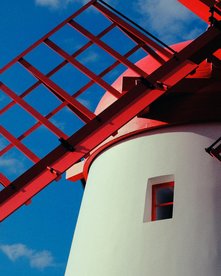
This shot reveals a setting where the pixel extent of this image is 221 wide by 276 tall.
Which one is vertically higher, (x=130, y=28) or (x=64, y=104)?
(x=130, y=28)

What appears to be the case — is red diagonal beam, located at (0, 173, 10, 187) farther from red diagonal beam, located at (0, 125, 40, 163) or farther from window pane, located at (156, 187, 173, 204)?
window pane, located at (156, 187, 173, 204)

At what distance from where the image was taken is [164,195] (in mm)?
7426

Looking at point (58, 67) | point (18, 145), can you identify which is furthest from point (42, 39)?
point (18, 145)

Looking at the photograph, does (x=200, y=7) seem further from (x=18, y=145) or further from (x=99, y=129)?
(x=18, y=145)

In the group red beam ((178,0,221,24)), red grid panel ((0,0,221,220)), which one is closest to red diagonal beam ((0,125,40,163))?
red grid panel ((0,0,221,220))

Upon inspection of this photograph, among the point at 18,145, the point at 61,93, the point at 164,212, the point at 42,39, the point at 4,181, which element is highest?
the point at 42,39

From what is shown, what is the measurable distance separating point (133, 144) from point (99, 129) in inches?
79.6

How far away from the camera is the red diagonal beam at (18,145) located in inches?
225

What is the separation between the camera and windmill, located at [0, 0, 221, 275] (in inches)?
226

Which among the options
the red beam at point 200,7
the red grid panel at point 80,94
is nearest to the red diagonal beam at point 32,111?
the red grid panel at point 80,94

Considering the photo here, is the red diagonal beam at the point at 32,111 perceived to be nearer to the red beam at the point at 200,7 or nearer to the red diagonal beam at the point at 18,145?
the red diagonal beam at the point at 18,145

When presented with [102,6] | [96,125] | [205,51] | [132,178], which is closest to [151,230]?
[132,178]

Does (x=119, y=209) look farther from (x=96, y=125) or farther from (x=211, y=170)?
(x=96, y=125)

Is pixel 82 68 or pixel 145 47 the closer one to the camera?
pixel 82 68
